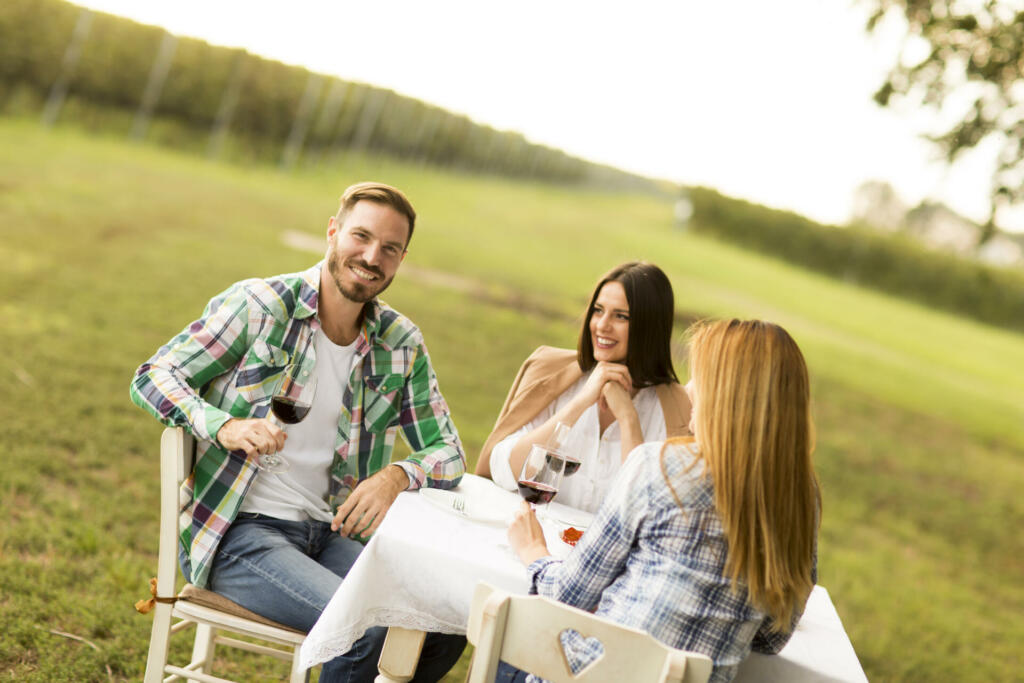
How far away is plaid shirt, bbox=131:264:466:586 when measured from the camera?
2.86 metres

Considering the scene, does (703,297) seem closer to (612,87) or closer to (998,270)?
(998,270)

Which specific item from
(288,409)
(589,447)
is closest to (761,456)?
(288,409)

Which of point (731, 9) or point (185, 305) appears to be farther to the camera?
point (731, 9)

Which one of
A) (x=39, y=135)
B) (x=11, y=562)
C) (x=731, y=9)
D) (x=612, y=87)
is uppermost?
(x=612, y=87)

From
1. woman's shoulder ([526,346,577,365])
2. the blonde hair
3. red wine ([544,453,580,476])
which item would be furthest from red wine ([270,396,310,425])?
woman's shoulder ([526,346,577,365])

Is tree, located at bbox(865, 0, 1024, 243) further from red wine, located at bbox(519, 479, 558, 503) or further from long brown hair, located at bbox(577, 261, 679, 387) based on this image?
red wine, located at bbox(519, 479, 558, 503)

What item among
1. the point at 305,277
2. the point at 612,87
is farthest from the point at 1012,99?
the point at 612,87

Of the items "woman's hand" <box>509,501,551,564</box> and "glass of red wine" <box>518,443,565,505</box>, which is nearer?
"woman's hand" <box>509,501,551,564</box>

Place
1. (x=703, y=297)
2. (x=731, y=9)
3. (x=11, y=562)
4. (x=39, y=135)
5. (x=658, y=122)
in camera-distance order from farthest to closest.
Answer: (x=658, y=122)
(x=703, y=297)
(x=39, y=135)
(x=731, y=9)
(x=11, y=562)

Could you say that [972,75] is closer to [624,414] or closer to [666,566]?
[624,414]

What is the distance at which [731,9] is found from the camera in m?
16.3

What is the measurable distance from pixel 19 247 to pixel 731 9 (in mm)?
12038

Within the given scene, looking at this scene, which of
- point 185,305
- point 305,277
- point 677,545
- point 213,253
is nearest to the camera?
point 677,545

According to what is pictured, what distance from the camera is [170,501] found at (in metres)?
2.66
